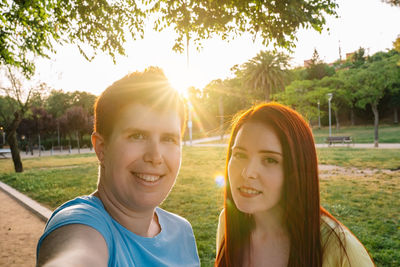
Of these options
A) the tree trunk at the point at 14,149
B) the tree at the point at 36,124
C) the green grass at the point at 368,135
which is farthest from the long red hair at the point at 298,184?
the tree at the point at 36,124

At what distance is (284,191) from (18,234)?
6.45 m

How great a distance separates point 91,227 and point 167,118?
26.6 inches

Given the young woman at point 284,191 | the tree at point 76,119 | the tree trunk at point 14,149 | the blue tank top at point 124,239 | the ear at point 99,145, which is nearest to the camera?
the blue tank top at point 124,239

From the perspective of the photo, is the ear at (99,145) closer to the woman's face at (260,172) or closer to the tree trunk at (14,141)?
the woman's face at (260,172)

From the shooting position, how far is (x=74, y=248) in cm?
125

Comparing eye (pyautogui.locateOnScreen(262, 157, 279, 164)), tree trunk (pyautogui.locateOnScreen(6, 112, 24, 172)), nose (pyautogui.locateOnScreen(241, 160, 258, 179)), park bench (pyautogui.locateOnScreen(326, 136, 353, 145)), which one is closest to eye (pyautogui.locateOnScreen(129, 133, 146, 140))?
nose (pyautogui.locateOnScreen(241, 160, 258, 179))

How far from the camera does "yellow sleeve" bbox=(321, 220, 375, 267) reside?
1.77m

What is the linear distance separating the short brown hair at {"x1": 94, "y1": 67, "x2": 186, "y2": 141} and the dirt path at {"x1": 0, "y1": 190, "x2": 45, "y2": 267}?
177 inches

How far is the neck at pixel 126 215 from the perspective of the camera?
165cm

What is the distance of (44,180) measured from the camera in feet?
43.1

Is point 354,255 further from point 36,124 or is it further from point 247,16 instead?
point 36,124

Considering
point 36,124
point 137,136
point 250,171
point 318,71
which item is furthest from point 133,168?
point 318,71

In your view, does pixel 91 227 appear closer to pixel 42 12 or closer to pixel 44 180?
pixel 42 12

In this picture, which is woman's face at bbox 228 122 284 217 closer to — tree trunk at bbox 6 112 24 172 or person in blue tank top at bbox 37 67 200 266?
person in blue tank top at bbox 37 67 200 266
